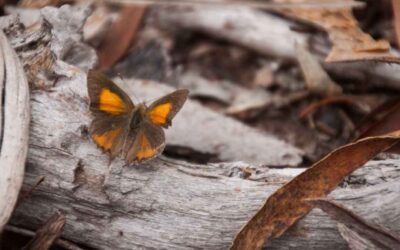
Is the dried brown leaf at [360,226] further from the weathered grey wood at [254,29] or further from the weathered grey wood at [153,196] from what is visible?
the weathered grey wood at [254,29]

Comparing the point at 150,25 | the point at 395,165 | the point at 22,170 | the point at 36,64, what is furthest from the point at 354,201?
the point at 150,25

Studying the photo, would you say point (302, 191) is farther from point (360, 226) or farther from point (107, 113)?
point (107, 113)

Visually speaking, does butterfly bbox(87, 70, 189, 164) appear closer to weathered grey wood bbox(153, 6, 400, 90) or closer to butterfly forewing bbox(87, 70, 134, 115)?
butterfly forewing bbox(87, 70, 134, 115)

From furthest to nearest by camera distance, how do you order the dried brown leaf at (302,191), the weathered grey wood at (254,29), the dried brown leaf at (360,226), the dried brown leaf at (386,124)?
the weathered grey wood at (254,29), the dried brown leaf at (386,124), the dried brown leaf at (302,191), the dried brown leaf at (360,226)

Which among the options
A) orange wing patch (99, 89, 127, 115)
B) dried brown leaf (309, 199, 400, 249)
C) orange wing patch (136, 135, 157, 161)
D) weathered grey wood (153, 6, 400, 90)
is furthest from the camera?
weathered grey wood (153, 6, 400, 90)

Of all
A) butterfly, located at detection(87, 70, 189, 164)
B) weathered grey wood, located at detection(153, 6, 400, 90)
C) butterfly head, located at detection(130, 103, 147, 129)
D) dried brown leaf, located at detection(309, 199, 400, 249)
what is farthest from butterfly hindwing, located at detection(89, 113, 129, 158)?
weathered grey wood, located at detection(153, 6, 400, 90)

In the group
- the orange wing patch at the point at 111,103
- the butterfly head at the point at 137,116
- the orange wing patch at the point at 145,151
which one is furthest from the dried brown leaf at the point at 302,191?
the orange wing patch at the point at 111,103
